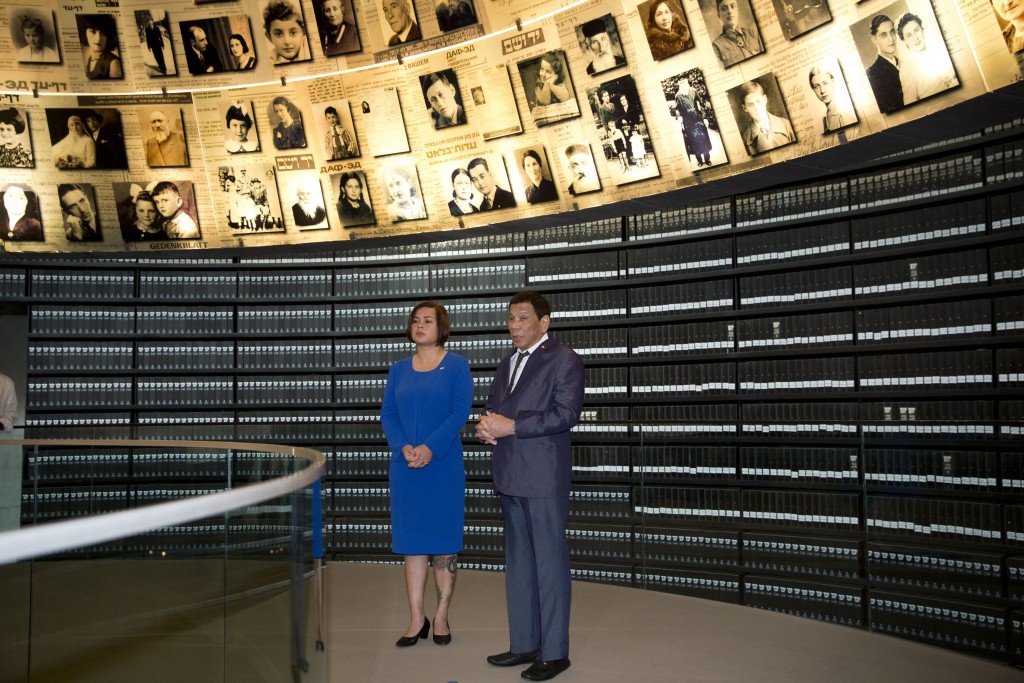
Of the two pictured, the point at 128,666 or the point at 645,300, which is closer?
the point at 128,666

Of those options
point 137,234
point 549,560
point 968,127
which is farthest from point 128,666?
point 137,234

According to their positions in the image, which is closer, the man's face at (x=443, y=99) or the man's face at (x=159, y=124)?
the man's face at (x=443, y=99)

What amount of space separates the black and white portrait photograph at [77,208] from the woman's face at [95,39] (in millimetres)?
799

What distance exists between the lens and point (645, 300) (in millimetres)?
5938

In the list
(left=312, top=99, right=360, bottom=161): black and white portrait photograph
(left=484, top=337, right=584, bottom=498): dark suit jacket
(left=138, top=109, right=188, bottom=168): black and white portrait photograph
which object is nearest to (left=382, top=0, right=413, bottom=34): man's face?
(left=312, top=99, right=360, bottom=161): black and white portrait photograph

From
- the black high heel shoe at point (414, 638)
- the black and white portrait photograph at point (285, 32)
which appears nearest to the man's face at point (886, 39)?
the black high heel shoe at point (414, 638)

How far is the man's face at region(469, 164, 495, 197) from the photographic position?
16.9ft

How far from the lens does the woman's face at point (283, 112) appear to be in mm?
5398

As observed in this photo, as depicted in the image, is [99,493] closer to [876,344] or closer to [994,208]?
[876,344]

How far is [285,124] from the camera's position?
5.44m

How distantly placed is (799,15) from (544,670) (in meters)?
2.82

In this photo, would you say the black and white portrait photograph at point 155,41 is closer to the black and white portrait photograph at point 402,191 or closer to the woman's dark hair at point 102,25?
the woman's dark hair at point 102,25

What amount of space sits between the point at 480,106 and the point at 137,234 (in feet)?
7.51

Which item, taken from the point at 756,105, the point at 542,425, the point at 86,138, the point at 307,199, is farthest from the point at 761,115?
the point at 86,138
